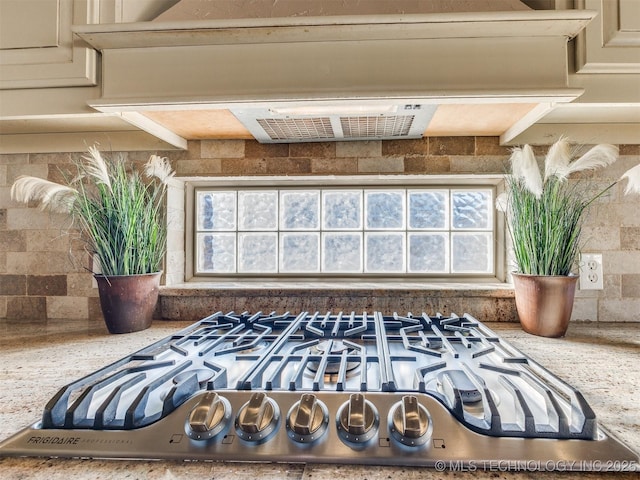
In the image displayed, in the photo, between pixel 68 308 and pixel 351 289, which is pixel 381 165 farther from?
pixel 68 308

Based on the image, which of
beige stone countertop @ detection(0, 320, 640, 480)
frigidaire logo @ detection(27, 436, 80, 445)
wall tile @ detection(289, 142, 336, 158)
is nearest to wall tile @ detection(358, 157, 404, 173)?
wall tile @ detection(289, 142, 336, 158)

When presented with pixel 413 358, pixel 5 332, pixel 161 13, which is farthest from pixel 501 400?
pixel 5 332

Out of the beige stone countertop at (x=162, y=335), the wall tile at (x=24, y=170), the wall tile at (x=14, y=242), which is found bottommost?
the beige stone countertop at (x=162, y=335)

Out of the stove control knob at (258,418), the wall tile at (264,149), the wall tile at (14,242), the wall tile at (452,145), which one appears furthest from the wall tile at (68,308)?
the wall tile at (452,145)

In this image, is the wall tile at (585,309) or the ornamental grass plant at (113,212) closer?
the ornamental grass plant at (113,212)

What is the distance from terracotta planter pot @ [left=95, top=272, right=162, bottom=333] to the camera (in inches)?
40.7

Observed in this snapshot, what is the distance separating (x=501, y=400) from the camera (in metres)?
0.59

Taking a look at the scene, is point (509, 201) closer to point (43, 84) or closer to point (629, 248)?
point (629, 248)

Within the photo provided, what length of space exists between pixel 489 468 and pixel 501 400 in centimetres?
19

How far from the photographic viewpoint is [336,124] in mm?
1041

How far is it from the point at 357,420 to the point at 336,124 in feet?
2.79

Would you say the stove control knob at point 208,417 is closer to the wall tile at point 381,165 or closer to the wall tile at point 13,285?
the wall tile at point 381,165

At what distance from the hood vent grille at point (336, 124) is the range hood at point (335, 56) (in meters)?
0.13

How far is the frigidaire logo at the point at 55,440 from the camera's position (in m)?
0.46
